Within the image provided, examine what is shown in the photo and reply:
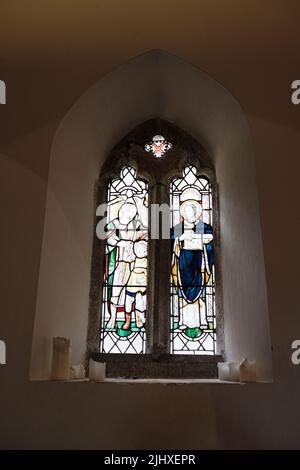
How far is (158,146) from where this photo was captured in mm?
3947

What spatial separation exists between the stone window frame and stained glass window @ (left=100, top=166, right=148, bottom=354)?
0.05 metres

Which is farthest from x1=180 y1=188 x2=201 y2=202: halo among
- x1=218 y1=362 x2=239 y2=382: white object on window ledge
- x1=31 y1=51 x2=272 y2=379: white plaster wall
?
x1=218 y1=362 x2=239 y2=382: white object on window ledge

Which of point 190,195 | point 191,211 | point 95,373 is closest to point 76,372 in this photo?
point 95,373

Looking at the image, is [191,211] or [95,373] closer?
[95,373]

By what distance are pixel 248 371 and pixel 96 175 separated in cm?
190

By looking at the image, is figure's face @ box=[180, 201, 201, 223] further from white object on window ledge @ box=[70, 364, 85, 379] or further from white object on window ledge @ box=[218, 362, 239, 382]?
white object on window ledge @ box=[70, 364, 85, 379]

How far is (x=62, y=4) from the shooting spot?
3.41 meters

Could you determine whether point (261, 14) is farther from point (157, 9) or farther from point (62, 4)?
point (62, 4)

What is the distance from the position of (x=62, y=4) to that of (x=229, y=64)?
126 centimetres

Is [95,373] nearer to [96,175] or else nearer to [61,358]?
[61,358]

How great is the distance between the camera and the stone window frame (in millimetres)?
3307

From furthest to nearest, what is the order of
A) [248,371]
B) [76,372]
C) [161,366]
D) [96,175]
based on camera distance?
[96,175] → [161,366] → [76,372] → [248,371]

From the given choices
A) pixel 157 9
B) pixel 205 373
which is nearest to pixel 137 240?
pixel 205 373

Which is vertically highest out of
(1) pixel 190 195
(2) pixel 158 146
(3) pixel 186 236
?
(2) pixel 158 146
